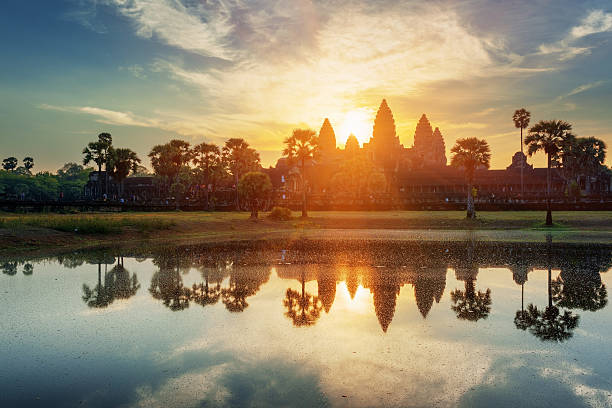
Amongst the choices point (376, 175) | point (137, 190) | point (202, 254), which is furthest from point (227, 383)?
point (137, 190)

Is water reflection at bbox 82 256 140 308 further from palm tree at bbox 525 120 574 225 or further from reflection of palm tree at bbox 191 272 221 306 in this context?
palm tree at bbox 525 120 574 225

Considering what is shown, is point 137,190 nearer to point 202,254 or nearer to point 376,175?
point 376,175

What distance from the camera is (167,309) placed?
9.95m

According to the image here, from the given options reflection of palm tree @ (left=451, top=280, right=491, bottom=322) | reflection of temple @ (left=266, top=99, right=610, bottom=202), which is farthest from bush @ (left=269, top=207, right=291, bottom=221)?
reflection of palm tree @ (left=451, top=280, right=491, bottom=322)

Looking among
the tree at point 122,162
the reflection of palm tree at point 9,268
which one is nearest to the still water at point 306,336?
the reflection of palm tree at point 9,268

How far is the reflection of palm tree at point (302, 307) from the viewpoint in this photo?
914cm

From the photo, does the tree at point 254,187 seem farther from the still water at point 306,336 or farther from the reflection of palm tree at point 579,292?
the reflection of palm tree at point 579,292

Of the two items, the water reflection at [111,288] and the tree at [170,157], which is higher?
the tree at [170,157]

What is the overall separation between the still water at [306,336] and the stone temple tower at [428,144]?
135 meters

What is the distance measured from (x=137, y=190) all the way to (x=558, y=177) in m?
91.1

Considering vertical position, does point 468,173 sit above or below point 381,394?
above

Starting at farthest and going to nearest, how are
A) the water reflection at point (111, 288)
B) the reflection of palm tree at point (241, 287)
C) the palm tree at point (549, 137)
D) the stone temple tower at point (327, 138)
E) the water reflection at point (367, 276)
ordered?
the stone temple tower at point (327, 138)
the palm tree at point (549, 137)
the water reflection at point (111, 288)
the reflection of palm tree at point (241, 287)
the water reflection at point (367, 276)

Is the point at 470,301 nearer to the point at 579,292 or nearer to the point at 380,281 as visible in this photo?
the point at 380,281

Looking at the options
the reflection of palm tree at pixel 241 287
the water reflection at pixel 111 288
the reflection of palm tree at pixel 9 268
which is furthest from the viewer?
the reflection of palm tree at pixel 9 268
